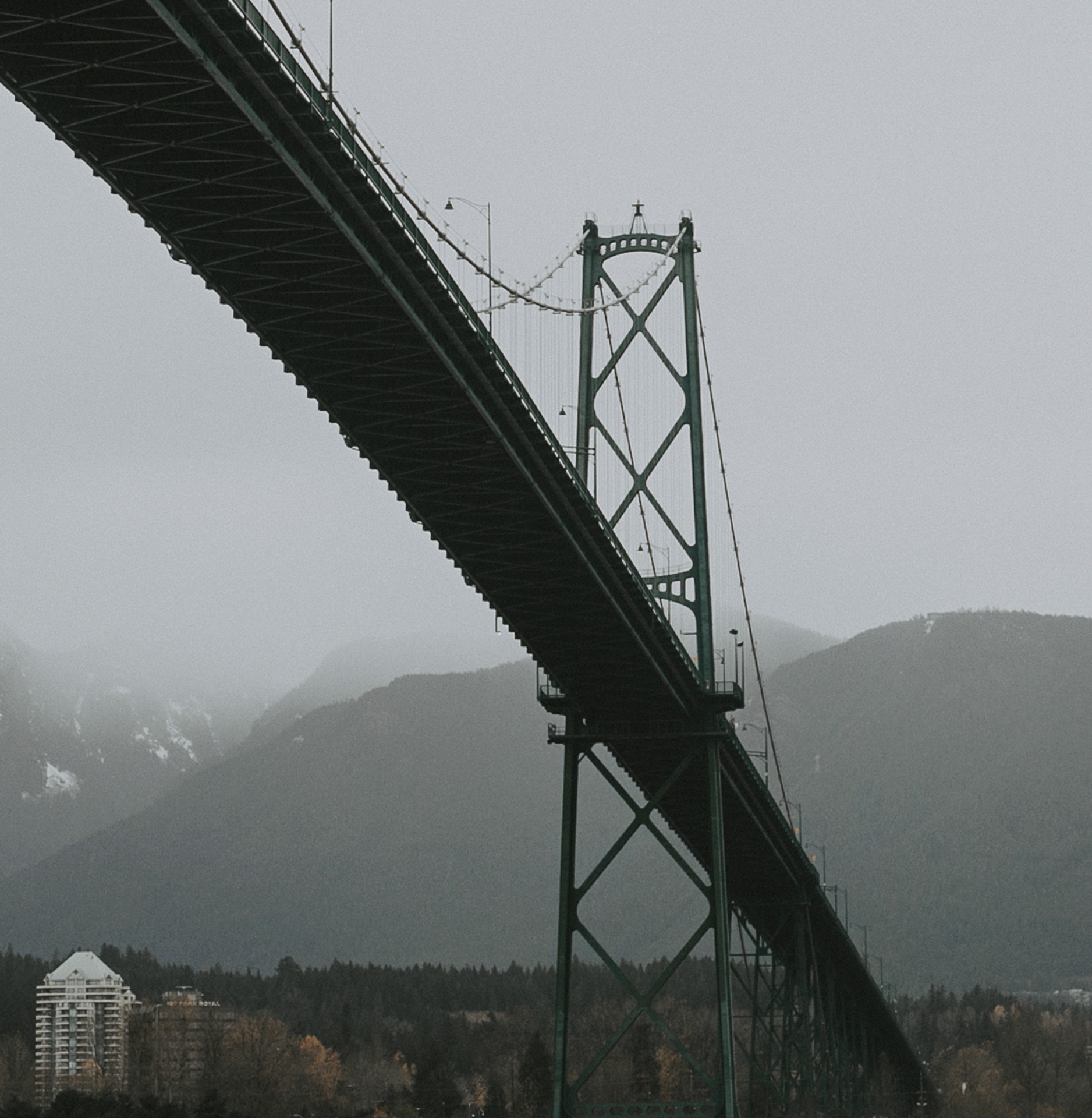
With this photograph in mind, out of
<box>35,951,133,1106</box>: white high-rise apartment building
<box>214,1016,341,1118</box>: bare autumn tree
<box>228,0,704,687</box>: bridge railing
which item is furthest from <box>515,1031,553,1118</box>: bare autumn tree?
<box>228,0,704,687</box>: bridge railing

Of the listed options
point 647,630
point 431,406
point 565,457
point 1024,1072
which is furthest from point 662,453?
point 1024,1072

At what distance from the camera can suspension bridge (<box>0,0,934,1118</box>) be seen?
2384cm

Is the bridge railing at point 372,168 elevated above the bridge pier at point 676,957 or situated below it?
above

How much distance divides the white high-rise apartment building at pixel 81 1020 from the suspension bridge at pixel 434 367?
7719 cm

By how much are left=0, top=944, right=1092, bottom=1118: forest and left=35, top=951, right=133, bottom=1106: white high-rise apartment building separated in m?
2.01

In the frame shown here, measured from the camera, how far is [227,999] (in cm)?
16575

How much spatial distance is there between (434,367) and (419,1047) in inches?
4279

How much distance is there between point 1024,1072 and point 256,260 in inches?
3909

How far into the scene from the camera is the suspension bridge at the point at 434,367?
78.2 ft

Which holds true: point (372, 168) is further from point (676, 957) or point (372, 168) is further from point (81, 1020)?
point (81, 1020)

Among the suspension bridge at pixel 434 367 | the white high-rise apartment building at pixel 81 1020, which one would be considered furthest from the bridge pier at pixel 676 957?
the white high-rise apartment building at pixel 81 1020

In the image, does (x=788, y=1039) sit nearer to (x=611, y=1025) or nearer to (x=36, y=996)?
(x=611, y=1025)

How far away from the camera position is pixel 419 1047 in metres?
135

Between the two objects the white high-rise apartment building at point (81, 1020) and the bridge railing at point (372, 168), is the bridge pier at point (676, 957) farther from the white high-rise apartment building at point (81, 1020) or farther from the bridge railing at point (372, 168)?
the white high-rise apartment building at point (81, 1020)
